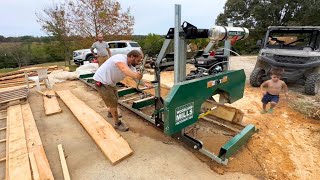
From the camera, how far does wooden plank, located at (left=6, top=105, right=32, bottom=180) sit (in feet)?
8.94

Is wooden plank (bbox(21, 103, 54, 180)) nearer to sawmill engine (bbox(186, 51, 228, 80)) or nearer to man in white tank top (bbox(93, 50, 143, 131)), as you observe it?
man in white tank top (bbox(93, 50, 143, 131))

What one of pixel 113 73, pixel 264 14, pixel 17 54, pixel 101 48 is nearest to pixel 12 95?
pixel 101 48

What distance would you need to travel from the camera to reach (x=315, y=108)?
501cm

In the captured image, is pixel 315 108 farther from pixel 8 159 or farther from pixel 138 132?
pixel 8 159

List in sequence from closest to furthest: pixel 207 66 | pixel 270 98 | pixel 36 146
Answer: pixel 36 146
pixel 207 66
pixel 270 98

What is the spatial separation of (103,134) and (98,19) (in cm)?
1225

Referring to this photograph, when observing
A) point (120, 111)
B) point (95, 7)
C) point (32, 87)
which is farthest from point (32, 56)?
point (120, 111)

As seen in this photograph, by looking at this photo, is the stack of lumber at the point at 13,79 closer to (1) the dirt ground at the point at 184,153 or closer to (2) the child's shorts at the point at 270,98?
(1) the dirt ground at the point at 184,153

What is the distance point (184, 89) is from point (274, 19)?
23.5 meters

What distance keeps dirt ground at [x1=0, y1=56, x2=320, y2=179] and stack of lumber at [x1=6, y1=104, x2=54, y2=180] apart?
13 centimetres

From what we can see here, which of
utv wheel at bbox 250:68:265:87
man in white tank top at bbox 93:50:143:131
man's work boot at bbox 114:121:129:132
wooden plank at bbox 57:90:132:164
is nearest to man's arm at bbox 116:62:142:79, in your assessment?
man in white tank top at bbox 93:50:143:131

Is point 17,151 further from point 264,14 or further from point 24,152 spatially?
point 264,14

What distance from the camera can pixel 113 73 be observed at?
3.68 meters

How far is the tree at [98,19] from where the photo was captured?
14289 millimetres
